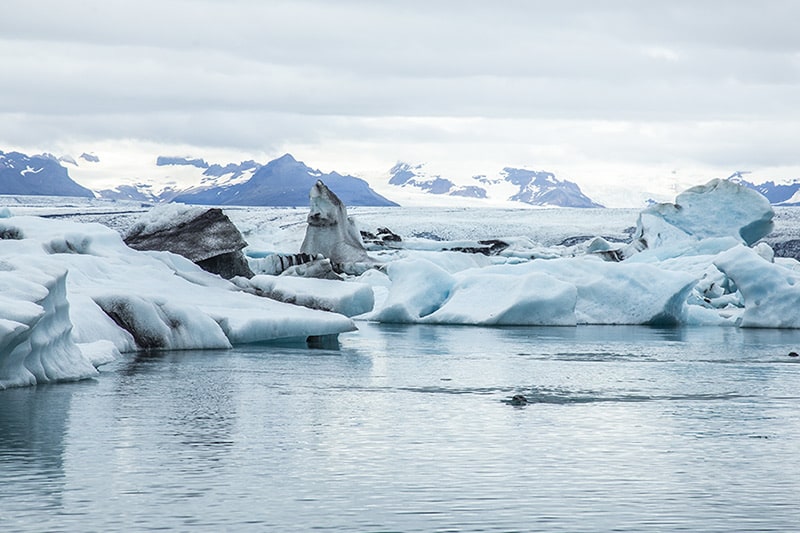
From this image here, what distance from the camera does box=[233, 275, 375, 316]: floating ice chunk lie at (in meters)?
19.4

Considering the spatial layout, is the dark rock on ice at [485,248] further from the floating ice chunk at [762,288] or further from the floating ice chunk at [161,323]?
the floating ice chunk at [161,323]

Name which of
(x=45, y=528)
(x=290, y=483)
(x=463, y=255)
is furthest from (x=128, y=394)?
(x=463, y=255)

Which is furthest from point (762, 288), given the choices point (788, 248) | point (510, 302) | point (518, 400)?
point (788, 248)

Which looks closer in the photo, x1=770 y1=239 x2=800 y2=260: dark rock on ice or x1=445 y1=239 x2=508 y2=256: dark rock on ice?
x1=445 y1=239 x2=508 y2=256: dark rock on ice

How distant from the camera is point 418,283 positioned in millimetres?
24359

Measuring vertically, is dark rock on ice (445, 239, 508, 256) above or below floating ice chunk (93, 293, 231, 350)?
above

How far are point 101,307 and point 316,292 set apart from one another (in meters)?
5.61

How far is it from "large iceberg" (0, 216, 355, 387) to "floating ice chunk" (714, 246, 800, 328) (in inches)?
357

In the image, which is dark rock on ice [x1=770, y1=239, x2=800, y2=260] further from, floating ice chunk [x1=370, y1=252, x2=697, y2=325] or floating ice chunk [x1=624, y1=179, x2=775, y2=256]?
A: floating ice chunk [x1=370, y1=252, x2=697, y2=325]

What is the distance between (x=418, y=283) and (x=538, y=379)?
38.9ft

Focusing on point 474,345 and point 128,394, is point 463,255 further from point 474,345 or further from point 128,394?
point 128,394

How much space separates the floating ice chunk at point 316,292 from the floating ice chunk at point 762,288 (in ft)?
24.0

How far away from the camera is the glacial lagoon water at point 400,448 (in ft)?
19.6

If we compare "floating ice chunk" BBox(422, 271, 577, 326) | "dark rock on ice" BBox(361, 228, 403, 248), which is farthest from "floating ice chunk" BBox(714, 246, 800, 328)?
"dark rock on ice" BBox(361, 228, 403, 248)
